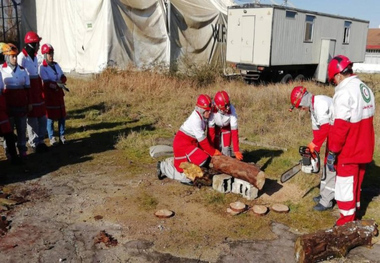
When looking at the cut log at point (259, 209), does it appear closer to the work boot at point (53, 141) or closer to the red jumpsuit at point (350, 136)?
the red jumpsuit at point (350, 136)

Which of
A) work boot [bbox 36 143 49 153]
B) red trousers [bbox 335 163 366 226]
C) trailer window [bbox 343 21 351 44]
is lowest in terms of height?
work boot [bbox 36 143 49 153]

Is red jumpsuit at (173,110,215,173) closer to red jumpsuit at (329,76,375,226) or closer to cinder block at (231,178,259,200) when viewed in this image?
cinder block at (231,178,259,200)

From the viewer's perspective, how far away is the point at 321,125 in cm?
479

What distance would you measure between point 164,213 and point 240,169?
122 centimetres

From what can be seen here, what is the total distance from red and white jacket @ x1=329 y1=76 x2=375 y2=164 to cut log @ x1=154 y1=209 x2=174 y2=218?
2063 mm

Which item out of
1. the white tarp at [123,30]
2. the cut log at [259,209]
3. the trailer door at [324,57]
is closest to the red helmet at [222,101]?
the cut log at [259,209]

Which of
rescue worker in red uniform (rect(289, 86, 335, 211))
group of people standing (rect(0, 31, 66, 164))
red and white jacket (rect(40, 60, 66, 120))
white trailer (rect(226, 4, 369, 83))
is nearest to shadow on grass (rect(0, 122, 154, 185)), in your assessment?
group of people standing (rect(0, 31, 66, 164))

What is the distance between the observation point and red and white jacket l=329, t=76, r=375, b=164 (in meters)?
3.92

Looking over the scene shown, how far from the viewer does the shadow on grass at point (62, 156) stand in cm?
599

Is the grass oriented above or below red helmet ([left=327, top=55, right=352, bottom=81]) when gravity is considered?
below

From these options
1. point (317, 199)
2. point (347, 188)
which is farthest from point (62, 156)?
point (347, 188)

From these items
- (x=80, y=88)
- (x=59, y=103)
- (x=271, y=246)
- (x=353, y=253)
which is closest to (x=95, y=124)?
(x=59, y=103)

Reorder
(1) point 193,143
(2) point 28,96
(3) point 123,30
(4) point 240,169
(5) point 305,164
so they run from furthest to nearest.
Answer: (3) point 123,30
(2) point 28,96
(1) point 193,143
(4) point 240,169
(5) point 305,164

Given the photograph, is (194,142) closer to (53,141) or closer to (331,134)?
(331,134)
